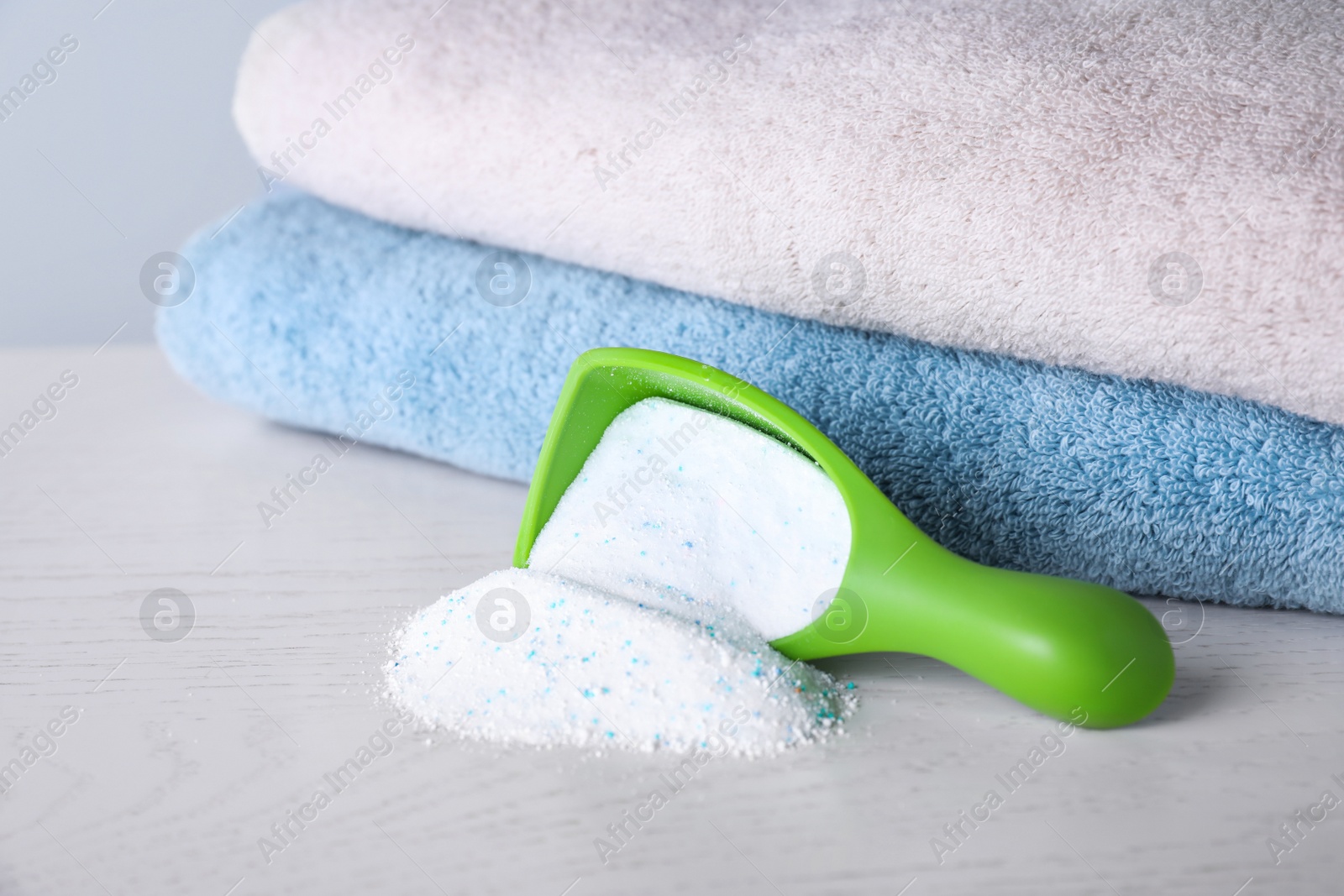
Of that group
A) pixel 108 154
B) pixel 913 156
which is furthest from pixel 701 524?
pixel 108 154

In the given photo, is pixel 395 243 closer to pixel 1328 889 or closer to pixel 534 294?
pixel 534 294

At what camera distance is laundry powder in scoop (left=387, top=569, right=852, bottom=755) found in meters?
0.37

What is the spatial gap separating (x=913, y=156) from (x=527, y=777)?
0.86 ft

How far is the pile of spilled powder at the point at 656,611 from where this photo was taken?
1.21 feet

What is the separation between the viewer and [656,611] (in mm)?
401

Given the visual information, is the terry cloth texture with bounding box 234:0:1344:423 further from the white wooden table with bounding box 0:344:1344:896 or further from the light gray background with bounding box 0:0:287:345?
the light gray background with bounding box 0:0:287:345

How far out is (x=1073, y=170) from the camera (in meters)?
0.39

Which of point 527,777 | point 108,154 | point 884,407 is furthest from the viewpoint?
point 108,154

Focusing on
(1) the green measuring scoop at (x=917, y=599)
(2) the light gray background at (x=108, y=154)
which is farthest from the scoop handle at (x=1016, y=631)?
(2) the light gray background at (x=108, y=154)

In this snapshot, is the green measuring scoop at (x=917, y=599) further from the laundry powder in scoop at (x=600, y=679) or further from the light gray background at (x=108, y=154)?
the light gray background at (x=108, y=154)

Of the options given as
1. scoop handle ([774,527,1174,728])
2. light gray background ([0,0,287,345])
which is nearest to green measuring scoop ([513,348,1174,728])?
scoop handle ([774,527,1174,728])

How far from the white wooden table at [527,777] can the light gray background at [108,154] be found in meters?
0.47

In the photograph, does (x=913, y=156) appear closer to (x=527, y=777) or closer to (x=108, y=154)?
(x=527, y=777)

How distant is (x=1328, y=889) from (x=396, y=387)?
0.46m
